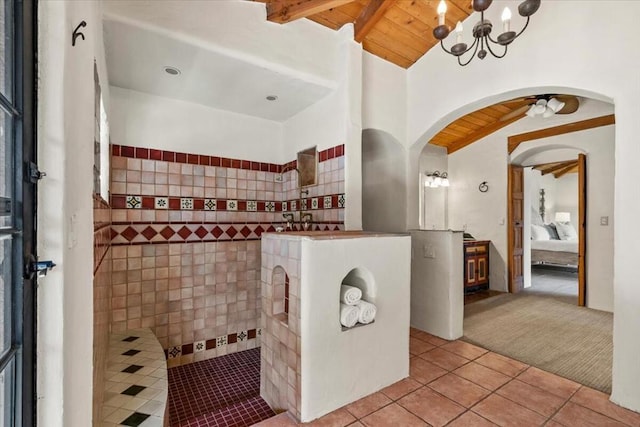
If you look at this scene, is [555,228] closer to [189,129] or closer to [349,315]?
[349,315]

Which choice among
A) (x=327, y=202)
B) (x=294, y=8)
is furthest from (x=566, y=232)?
(x=294, y=8)

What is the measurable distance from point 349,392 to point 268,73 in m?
2.35

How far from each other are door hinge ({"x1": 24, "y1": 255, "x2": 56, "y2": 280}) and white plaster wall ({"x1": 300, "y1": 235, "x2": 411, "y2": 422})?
105 centimetres

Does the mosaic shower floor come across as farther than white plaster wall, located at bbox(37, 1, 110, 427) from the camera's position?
Yes

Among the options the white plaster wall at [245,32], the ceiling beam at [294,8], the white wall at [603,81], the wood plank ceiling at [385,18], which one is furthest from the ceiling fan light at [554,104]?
the ceiling beam at [294,8]

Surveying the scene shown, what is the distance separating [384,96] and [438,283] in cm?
200

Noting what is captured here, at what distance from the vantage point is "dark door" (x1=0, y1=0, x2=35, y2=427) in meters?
0.74

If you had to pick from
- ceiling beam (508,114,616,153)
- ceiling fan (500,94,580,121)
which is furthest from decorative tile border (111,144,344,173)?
ceiling beam (508,114,616,153)

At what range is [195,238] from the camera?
2.83 m

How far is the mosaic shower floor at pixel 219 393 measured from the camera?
6.16 feet

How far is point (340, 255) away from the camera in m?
1.75

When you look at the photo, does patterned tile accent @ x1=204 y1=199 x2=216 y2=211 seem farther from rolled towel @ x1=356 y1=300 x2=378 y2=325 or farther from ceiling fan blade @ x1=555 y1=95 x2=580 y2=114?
ceiling fan blade @ x1=555 y1=95 x2=580 y2=114

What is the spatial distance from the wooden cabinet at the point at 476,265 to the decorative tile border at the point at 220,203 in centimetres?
270

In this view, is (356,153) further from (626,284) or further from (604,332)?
(604,332)
